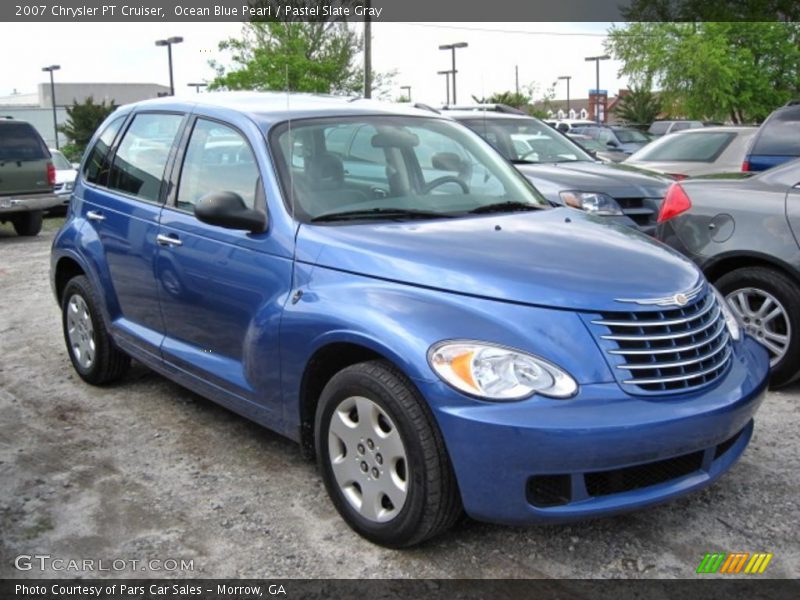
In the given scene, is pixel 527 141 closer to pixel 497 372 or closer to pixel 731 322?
pixel 731 322

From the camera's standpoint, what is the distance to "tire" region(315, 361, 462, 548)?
310 cm

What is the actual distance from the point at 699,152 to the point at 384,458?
8.63m

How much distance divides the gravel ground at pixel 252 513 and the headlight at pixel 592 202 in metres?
2.78

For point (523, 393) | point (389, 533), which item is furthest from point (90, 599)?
point (523, 393)

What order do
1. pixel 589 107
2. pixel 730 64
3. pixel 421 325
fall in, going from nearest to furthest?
pixel 421 325, pixel 730 64, pixel 589 107

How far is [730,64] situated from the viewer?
28500 mm

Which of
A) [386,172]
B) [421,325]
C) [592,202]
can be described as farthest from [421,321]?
[592,202]

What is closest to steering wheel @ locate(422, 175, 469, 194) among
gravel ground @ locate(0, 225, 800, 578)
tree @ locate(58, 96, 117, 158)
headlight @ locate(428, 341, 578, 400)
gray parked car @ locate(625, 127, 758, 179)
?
headlight @ locate(428, 341, 578, 400)

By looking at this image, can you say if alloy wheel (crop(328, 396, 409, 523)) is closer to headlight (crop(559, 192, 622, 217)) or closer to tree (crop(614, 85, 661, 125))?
headlight (crop(559, 192, 622, 217))

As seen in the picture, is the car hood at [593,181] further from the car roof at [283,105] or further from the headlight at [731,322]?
the headlight at [731,322]

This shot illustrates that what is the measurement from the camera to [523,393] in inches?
118

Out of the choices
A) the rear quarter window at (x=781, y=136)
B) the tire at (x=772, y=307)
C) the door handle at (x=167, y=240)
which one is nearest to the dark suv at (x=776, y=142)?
the rear quarter window at (x=781, y=136)

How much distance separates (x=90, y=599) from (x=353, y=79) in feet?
85.9

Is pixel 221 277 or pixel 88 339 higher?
pixel 221 277
